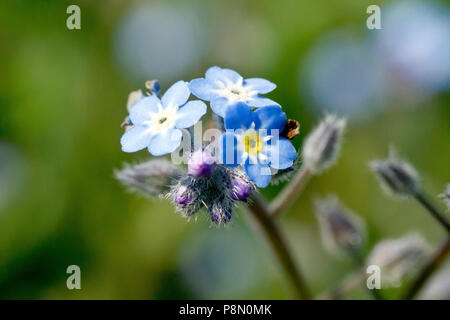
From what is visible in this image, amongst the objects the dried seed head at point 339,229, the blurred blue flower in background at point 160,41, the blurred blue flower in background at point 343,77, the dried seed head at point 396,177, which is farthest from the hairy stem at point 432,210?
the blurred blue flower in background at point 160,41

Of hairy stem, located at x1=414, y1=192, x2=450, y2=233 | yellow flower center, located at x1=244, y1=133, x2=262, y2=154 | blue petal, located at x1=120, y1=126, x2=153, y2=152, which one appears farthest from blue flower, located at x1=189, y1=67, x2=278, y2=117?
hairy stem, located at x1=414, y1=192, x2=450, y2=233

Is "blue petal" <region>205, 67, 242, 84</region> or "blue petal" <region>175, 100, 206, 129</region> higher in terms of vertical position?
"blue petal" <region>205, 67, 242, 84</region>

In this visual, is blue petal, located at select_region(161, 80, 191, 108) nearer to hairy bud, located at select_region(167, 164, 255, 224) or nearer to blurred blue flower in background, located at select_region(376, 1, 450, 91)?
hairy bud, located at select_region(167, 164, 255, 224)

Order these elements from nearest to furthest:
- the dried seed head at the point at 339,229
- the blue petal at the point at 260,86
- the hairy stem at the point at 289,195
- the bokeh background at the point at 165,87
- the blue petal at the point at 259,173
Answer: the blue petal at the point at 259,173 → the blue petal at the point at 260,86 → the hairy stem at the point at 289,195 → the dried seed head at the point at 339,229 → the bokeh background at the point at 165,87

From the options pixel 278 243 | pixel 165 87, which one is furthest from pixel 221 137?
pixel 165 87

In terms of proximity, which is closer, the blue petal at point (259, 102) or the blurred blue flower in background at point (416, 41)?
the blue petal at point (259, 102)

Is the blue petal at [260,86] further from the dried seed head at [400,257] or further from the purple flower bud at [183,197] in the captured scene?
the dried seed head at [400,257]

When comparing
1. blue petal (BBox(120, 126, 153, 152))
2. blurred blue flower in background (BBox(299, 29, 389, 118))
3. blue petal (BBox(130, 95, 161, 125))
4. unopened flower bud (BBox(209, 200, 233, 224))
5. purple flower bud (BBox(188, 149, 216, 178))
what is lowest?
unopened flower bud (BBox(209, 200, 233, 224))

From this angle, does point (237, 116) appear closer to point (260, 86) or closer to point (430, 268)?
point (260, 86)
